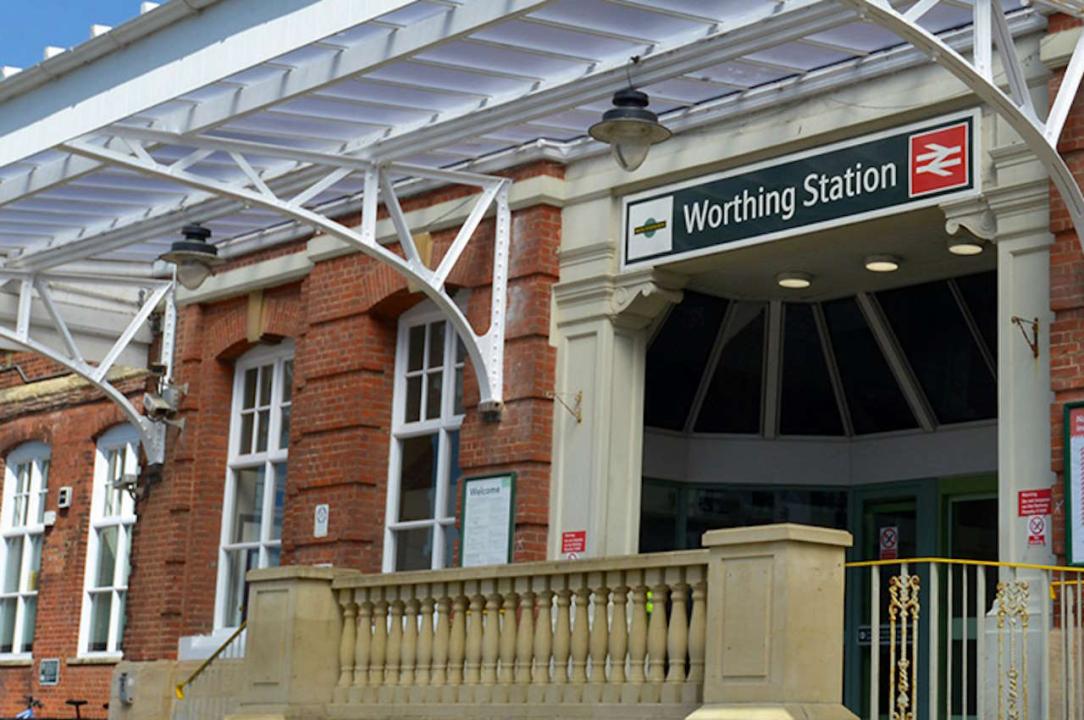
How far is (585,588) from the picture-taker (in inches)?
412

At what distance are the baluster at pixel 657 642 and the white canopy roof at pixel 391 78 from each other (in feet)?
10.9

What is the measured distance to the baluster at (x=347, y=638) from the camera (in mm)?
12078

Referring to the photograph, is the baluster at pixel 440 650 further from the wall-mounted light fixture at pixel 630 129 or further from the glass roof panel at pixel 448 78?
the glass roof panel at pixel 448 78

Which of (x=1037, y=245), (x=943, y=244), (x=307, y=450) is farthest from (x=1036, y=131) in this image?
(x=307, y=450)

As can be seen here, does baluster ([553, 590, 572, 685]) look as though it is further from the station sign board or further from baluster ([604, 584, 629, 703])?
A: the station sign board

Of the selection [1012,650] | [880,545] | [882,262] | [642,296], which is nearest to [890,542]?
[880,545]

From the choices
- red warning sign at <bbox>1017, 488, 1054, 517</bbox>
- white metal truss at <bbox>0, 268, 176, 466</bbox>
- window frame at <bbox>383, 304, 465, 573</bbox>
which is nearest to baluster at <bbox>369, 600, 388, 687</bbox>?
window frame at <bbox>383, 304, 465, 573</bbox>

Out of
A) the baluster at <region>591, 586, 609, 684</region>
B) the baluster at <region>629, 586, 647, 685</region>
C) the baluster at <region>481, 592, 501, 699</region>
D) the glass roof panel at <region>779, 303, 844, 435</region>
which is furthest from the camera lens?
the glass roof panel at <region>779, 303, 844, 435</region>

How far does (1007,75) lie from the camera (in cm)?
1041

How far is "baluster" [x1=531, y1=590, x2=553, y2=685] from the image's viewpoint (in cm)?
1059

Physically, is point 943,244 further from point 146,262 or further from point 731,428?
point 146,262

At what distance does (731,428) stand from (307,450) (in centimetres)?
362

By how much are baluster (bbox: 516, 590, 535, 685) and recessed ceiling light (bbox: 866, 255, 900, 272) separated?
4.05 meters

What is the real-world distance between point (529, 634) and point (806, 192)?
12.0 feet
